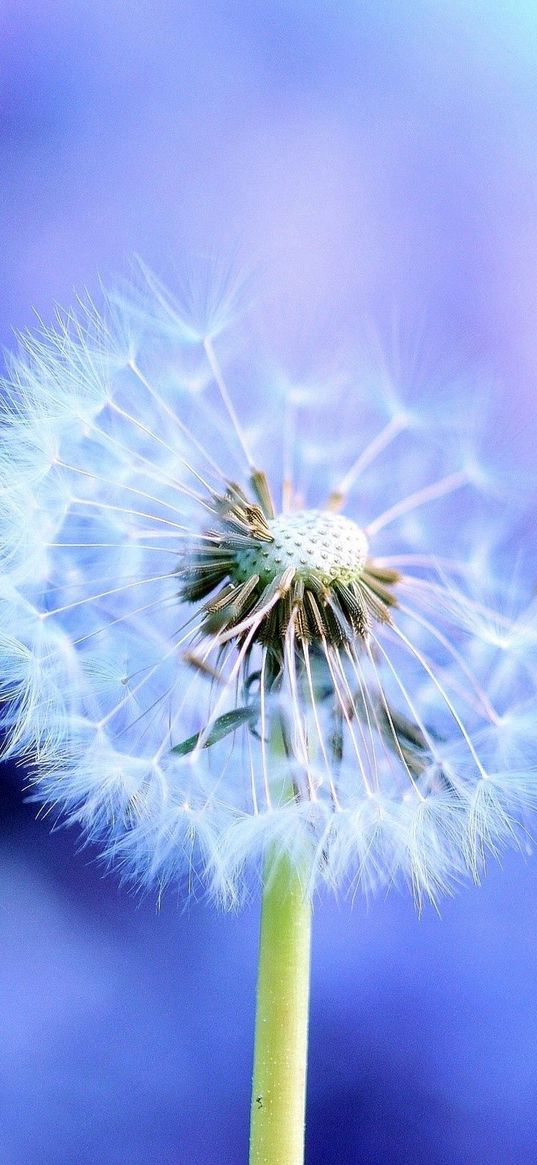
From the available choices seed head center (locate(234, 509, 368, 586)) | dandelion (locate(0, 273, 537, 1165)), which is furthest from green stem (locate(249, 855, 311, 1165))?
seed head center (locate(234, 509, 368, 586))

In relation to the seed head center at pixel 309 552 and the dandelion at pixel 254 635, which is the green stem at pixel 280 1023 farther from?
the seed head center at pixel 309 552

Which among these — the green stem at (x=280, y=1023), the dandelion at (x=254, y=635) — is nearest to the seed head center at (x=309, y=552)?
the dandelion at (x=254, y=635)

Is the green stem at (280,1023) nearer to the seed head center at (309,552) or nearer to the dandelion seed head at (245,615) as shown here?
the dandelion seed head at (245,615)

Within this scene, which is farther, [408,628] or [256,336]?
[256,336]

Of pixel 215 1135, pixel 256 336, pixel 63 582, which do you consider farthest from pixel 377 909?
pixel 256 336

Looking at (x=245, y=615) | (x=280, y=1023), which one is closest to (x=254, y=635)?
(x=245, y=615)

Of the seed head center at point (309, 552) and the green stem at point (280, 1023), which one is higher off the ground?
the seed head center at point (309, 552)

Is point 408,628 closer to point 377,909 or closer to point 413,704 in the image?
point 413,704
